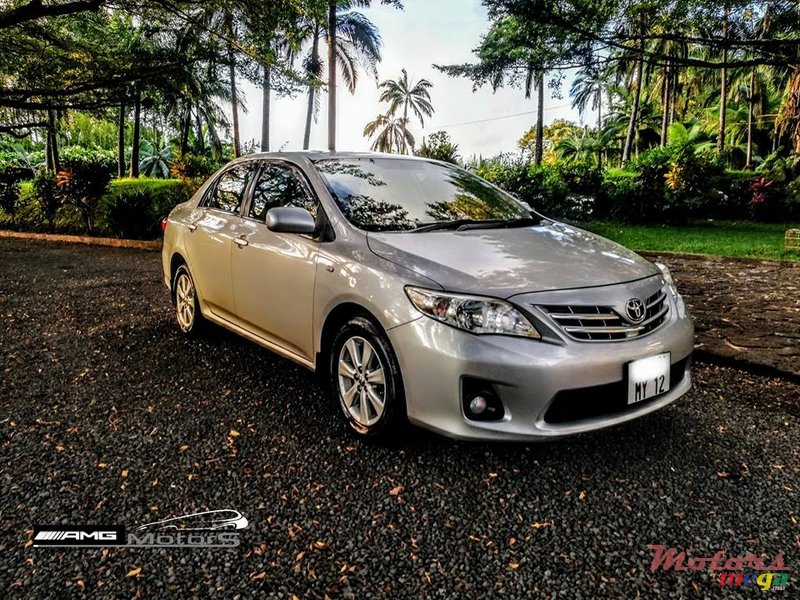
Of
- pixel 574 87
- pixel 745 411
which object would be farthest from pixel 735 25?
pixel 574 87

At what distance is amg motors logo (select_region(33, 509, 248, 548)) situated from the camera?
211 centimetres

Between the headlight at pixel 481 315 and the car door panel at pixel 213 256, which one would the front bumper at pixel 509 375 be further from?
the car door panel at pixel 213 256

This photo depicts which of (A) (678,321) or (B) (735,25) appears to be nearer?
(A) (678,321)

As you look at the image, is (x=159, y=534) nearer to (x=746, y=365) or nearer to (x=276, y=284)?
(x=276, y=284)

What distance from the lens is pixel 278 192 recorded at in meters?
3.68

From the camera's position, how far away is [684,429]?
3.10 m

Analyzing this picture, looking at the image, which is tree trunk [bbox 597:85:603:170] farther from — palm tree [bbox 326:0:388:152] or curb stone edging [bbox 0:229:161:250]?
curb stone edging [bbox 0:229:161:250]

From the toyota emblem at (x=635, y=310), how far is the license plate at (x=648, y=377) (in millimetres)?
188

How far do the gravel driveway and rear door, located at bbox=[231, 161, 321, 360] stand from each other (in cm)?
46

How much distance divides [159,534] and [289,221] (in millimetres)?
1639

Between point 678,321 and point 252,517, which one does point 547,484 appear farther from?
point 252,517

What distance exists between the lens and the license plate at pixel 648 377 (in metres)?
2.50

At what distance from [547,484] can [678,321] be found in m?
1.10

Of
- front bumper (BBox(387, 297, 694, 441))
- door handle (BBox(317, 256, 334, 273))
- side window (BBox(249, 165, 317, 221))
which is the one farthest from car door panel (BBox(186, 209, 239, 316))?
front bumper (BBox(387, 297, 694, 441))
